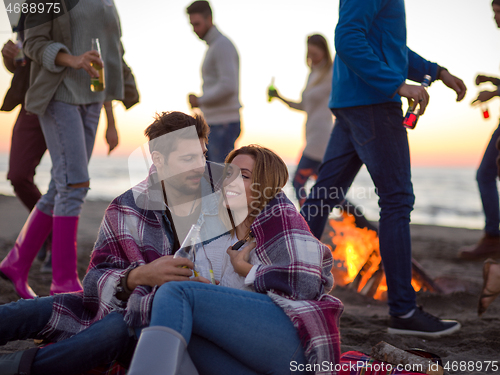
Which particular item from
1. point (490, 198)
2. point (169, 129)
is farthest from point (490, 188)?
point (169, 129)

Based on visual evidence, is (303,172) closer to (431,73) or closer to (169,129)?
(431,73)

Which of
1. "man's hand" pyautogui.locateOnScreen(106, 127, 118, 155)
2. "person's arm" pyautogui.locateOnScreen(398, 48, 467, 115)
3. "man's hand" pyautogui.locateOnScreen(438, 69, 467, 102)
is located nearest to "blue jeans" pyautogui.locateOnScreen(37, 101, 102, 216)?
"man's hand" pyautogui.locateOnScreen(106, 127, 118, 155)

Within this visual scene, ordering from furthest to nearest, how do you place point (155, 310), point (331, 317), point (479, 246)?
point (479, 246), point (331, 317), point (155, 310)

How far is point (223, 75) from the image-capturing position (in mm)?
4168

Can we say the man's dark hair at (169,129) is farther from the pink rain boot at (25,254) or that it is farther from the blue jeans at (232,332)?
the pink rain boot at (25,254)

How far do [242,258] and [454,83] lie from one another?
1.78m

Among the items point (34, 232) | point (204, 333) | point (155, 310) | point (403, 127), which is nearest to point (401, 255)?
point (403, 127)

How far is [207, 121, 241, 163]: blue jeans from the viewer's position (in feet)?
13.6

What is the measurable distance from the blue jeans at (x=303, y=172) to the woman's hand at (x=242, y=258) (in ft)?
9.55

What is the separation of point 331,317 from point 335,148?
1.36m

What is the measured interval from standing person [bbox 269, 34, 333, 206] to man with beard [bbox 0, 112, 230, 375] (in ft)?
8.86

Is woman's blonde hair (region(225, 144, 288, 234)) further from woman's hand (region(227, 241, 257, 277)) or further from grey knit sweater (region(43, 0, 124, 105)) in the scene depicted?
grey knit sweater (region(43, 0, 124, 105))

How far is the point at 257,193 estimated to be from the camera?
196 cm

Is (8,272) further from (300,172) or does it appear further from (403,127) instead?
(300,172)
